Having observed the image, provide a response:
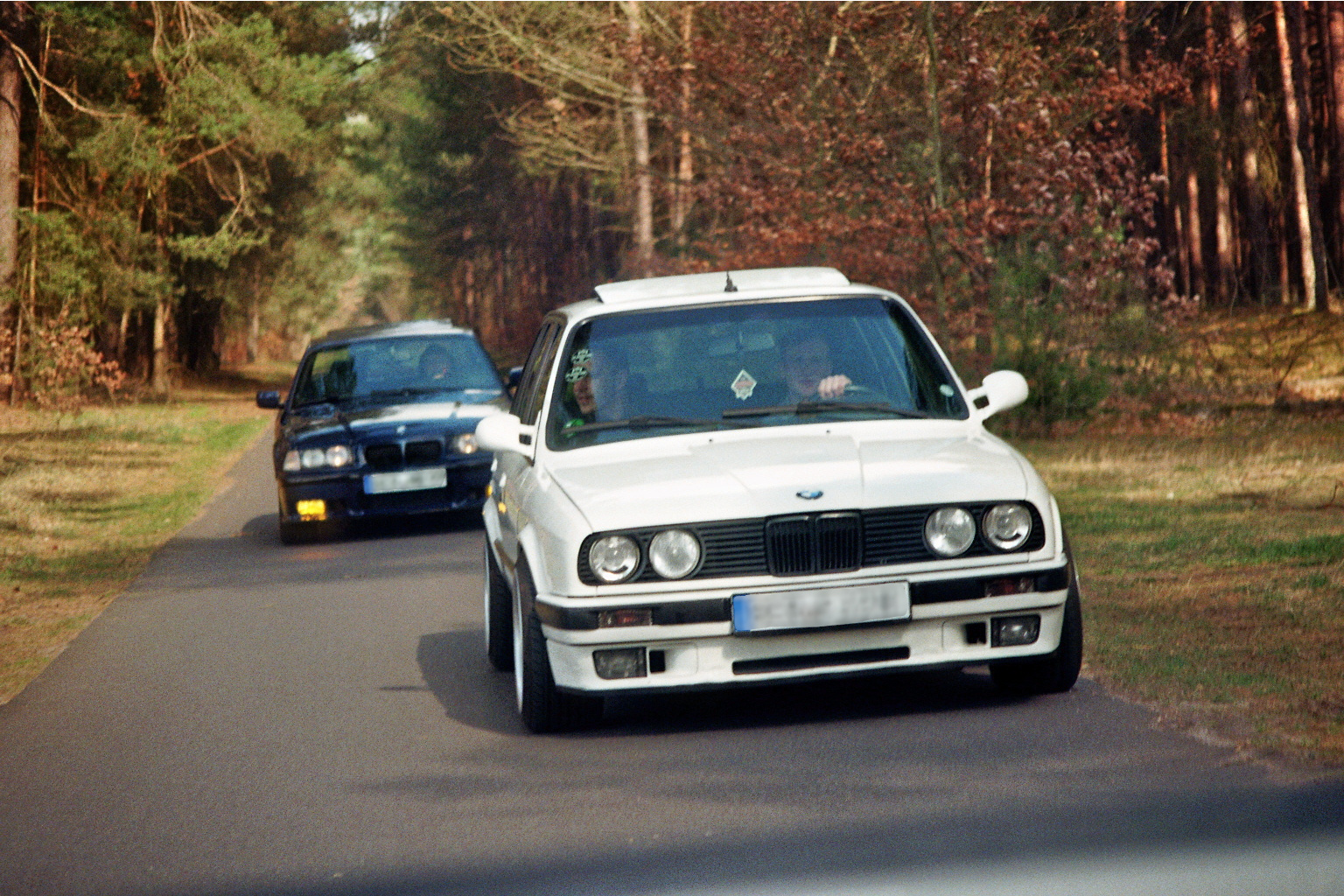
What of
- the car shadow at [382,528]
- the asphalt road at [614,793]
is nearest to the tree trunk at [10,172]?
the car shadow at [382,528]

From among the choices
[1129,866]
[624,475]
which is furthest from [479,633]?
[1129,866]

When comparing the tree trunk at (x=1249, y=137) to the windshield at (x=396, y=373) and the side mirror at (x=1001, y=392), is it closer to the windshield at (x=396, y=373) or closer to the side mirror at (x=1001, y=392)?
the windshield at (x=396, y=373)

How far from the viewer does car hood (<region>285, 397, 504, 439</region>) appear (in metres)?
14.0

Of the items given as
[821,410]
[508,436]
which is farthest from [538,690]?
[821,410]

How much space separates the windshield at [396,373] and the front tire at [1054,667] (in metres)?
8.43

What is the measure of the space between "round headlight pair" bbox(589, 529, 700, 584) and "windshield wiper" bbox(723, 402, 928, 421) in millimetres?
956

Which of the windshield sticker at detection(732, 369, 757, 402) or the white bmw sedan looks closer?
the white bmw sedan

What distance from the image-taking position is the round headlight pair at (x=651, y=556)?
6.18 meters

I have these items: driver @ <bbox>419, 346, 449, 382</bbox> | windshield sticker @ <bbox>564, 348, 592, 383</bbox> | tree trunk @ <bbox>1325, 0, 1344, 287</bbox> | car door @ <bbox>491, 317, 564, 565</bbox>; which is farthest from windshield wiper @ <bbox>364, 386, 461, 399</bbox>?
tree trunk @ <bbox>1325, 0, 1344, 287</bbox>

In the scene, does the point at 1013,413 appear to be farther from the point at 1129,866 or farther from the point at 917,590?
the point at 1129,866

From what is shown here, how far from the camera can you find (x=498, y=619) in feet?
26.4

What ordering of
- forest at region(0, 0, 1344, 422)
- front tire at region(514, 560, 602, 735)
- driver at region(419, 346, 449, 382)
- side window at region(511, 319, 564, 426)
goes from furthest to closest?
1. forest at region(0, 0, 1344, 422)
2. driver at region(419, 346, 449, 382)
3. side window at region(511, 319, 564, 426)
4. front tire at region(514, 560, 602, 735)

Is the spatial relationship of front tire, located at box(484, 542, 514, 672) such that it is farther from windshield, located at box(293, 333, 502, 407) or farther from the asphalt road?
windshield, located at box(293, 333, 502, 407)

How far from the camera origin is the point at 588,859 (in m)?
4.96
